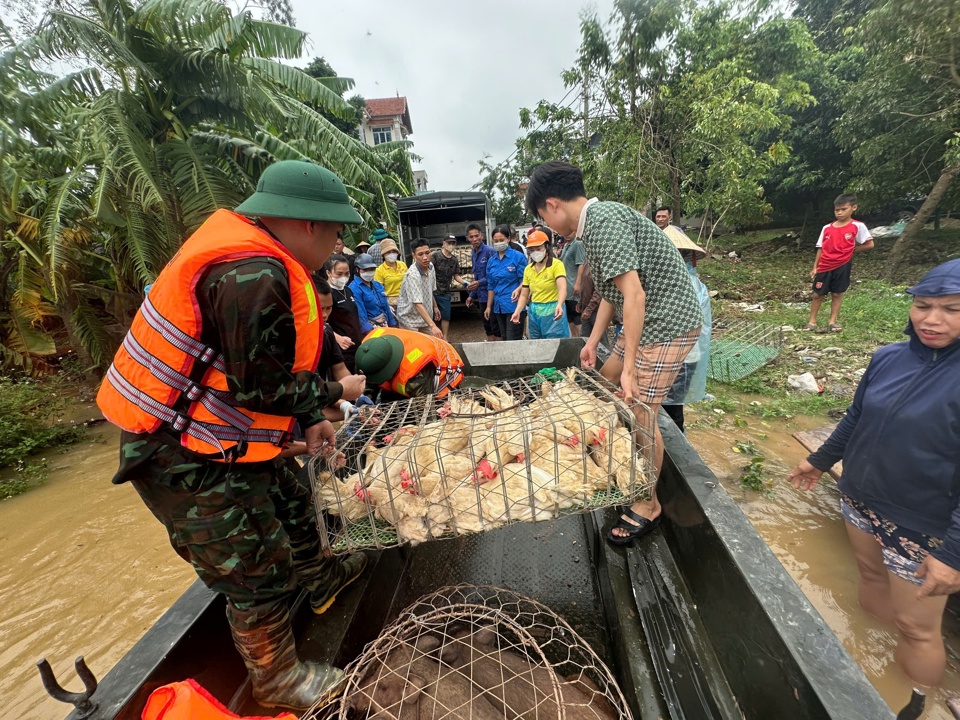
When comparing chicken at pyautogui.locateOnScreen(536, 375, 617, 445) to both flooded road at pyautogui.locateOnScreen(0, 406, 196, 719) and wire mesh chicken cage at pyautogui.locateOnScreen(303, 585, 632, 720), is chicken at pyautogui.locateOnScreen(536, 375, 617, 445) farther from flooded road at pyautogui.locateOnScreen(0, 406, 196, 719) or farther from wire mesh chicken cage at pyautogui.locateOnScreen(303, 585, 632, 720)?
flooded road at pyautogui.locateOnScreen(0, 406, 196, 719)

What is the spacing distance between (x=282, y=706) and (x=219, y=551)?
0.63 m

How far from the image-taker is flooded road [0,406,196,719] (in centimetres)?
251

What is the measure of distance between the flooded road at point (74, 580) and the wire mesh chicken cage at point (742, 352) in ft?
18.9

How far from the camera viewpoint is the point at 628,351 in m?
1.94

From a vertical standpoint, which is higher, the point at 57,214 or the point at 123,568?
the point at 57,214

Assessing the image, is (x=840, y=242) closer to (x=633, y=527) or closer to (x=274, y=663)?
(x=633, y=527)

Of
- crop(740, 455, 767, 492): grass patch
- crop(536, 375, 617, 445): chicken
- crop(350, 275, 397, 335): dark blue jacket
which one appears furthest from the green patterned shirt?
crop(350, 275, 397, 335): dark blue jacket

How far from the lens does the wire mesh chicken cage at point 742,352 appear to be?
5.14m

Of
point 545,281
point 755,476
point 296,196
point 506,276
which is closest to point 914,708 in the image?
point 296,196

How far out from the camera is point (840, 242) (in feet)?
18.3

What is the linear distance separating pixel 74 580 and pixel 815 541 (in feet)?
17.3

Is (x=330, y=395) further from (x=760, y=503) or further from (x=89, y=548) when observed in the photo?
(x=89, y=548)

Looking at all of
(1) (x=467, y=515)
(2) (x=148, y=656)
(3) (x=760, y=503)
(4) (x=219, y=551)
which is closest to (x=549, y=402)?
(1) (x=467, y=515)

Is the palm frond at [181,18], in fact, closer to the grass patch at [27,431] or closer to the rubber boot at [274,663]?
the grass patch at [27,431]
